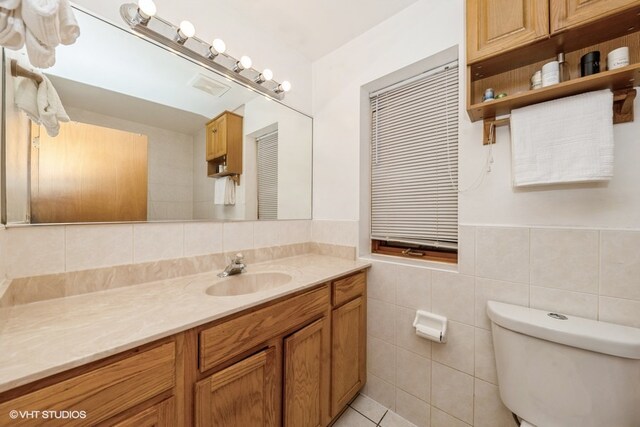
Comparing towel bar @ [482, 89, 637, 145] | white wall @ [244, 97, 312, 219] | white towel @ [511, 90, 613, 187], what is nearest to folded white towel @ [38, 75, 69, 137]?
white wall @ [244, 97, 312, 219]

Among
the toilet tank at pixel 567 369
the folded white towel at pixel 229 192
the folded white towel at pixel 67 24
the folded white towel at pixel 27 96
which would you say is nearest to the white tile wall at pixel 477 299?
the toilet tank at pixel 567 369

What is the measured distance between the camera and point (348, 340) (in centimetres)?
138

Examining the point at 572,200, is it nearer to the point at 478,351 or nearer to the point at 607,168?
the point at 607,168

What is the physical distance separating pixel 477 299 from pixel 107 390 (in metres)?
1.43

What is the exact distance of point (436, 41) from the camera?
1.32 metres

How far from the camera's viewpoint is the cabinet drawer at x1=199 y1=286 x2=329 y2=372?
772mm

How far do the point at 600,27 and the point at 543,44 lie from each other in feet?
0.49

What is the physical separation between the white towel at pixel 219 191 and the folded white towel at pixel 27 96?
710 millimetres

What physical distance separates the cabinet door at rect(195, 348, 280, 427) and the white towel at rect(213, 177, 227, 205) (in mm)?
864

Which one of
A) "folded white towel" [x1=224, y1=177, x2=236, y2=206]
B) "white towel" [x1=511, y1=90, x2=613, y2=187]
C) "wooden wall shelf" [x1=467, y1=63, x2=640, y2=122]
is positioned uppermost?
"wooden wall shelf" [x1=467, y1=63, x2=640, y2=122]

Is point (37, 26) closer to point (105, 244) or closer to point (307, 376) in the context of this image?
point (105, 244)

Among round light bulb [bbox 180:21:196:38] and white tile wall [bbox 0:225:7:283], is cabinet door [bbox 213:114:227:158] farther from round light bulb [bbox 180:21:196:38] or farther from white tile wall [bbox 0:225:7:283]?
white tile wall [bbox 0:225:7:283]

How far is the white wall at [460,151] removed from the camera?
0.90 meters

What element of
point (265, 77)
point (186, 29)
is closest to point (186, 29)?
point (186, 29)
